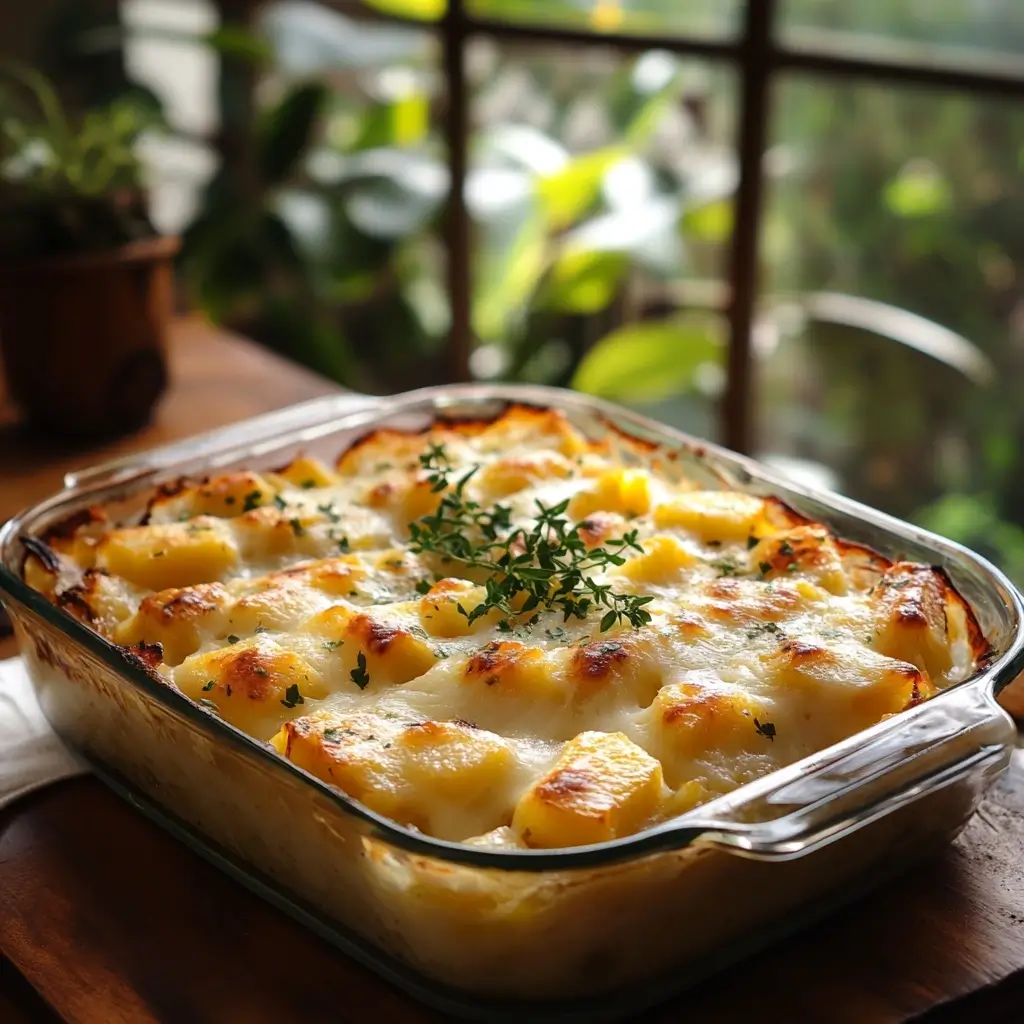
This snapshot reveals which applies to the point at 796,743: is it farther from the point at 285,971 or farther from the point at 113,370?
the point at 113,370

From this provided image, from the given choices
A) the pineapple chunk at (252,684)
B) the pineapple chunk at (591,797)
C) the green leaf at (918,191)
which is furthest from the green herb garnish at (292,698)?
the green leaf at (918,191)

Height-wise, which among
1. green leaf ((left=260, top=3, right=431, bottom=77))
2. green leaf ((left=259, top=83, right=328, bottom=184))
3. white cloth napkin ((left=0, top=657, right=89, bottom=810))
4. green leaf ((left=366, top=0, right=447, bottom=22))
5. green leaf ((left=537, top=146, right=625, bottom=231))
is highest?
green leaf ((left=366, top=0, right=447, bottom=22))

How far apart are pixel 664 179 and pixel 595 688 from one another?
6.01ft

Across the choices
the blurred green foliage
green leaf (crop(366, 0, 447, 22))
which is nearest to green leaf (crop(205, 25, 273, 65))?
the blurred green foliage

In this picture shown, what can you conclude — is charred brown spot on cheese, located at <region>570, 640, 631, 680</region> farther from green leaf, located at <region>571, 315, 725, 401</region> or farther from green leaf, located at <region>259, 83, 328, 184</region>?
green leaf, located at <region>259, 83, 328, 184</region>

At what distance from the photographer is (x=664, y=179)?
8.88 feet

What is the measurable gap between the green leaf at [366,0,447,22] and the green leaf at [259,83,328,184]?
221 mm

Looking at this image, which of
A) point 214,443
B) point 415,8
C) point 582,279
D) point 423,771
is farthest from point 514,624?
point 415,8

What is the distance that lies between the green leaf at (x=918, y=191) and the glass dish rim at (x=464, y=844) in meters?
1.01

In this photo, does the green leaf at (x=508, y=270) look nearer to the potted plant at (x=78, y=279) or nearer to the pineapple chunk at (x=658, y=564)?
the potted plant at (x=78, y=279)

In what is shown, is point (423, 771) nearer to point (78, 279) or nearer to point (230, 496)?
point (230, 496)

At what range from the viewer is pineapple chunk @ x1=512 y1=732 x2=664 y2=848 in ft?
2.90

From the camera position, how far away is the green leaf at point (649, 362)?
8.82 feet

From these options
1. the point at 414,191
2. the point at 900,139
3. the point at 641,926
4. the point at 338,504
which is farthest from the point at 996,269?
the point at 641,926
